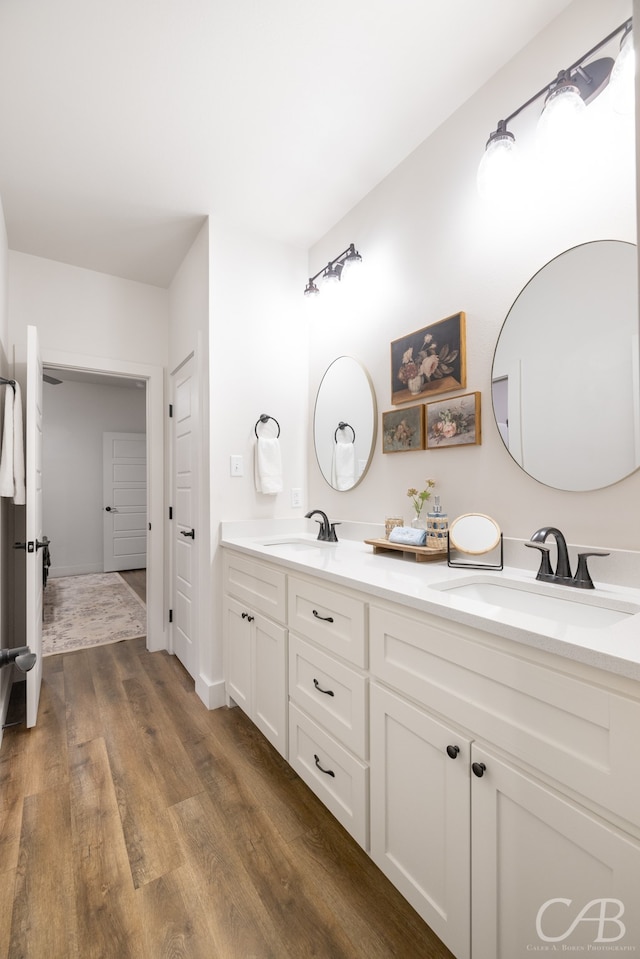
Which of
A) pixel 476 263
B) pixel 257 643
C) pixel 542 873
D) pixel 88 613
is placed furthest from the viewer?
pixel 88 613

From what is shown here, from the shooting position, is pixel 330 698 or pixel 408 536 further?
pixel 408 536

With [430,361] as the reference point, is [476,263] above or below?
above

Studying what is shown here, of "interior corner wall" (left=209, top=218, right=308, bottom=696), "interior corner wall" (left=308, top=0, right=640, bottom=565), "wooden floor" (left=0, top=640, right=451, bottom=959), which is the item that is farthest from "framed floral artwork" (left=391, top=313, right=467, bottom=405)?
"wooden floor" (left=0, top=640, right=451, bottom=959)

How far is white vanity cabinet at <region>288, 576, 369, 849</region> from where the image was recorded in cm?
135

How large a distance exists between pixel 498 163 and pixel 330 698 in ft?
6.20

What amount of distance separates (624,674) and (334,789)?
3.77 ft

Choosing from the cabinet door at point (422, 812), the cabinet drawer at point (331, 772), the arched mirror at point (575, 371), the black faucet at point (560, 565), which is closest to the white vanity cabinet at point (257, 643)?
the cabinet drawer at point (331, 772)

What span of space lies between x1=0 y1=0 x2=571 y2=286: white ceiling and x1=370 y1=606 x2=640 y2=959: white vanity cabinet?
1.91 metres

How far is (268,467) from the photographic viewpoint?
2549 mm

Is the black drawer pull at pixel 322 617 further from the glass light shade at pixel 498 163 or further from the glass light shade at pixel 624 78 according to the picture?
the glass light shade at pixel 624 78

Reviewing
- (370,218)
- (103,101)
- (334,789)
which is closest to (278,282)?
(370,218)

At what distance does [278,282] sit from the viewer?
2693 mm

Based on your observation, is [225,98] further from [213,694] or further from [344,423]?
[213,694]

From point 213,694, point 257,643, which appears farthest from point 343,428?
point 213,694
